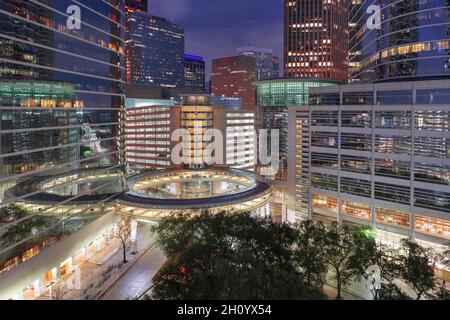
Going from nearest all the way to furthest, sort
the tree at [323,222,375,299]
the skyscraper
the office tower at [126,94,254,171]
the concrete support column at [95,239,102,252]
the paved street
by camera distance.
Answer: the tree at [323,222,375,299] → the paved street → the skyscraper → the concrete support column at [95,239,102,252] → the office tower at [126,94,254,171]

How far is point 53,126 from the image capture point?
4541cm

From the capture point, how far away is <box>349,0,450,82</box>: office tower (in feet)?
197

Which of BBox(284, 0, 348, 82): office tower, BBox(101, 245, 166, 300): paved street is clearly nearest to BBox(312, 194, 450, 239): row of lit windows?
BBox(101, 245, 166, 300): paved street

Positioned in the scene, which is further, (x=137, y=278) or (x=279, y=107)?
(x=279, y=107)

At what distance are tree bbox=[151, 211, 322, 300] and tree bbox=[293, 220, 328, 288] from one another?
130 centimetres

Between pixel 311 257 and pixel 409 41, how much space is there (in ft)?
148

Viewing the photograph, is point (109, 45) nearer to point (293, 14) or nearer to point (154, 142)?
point (154, 142)

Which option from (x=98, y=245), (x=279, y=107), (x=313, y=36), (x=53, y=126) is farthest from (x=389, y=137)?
(x=313, y=36)

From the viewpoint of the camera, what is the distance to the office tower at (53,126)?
38.1 meters

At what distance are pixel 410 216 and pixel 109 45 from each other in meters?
53.2

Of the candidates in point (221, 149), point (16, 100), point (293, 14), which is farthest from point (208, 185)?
point (293, 14)

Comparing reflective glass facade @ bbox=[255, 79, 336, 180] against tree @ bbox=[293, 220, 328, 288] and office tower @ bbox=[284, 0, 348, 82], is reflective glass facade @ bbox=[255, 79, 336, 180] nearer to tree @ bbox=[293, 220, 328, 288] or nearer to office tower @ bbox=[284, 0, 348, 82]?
tree @ bbox=[293, 220, 328, 288]

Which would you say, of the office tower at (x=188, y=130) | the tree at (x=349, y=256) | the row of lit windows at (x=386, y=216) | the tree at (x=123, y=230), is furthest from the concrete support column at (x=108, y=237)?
the office tower at (x=188, y=130)

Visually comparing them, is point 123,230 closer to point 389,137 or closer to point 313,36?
point 389,137
